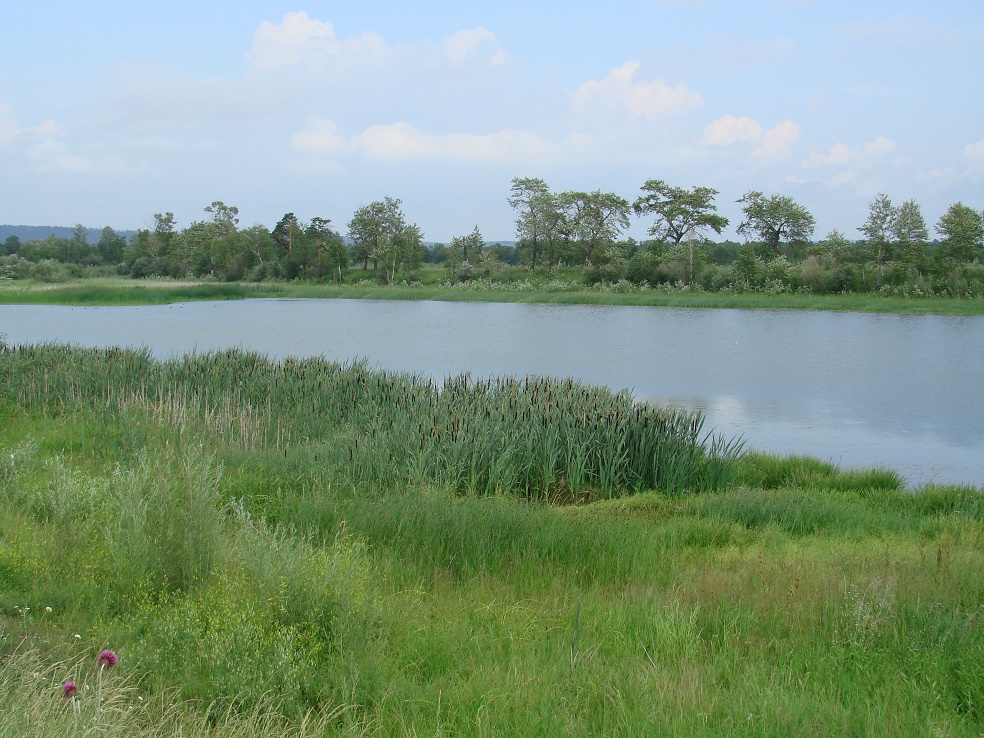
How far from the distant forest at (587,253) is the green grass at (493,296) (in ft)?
6.92

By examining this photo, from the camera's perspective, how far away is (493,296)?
4888 cm

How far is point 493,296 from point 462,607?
147 ft

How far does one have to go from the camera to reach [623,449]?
8.49 m

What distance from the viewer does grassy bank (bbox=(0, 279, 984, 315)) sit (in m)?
37.2

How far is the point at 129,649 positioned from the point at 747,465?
757 cm

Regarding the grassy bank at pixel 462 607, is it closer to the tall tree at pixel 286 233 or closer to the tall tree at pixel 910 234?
the tall tree at pixel 910 234

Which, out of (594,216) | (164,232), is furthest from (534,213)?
(164,232)

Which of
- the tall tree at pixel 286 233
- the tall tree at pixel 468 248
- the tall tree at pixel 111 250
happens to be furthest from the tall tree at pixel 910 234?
the tall tree at pixel 111 250

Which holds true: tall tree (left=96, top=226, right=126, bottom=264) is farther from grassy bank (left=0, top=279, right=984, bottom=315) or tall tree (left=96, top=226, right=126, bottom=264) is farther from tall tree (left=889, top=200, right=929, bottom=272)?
tall tree (left=889, top=200, right=929, bottom=272)

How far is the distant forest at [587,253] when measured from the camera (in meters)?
42.9

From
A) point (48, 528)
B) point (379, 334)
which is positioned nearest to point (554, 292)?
point (379, 334)

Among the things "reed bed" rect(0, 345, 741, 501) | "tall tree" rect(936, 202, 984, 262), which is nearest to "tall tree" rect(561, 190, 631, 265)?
"tall tree" rect(936, 202, 984, 262)

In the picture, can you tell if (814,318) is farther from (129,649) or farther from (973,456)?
(129,649)

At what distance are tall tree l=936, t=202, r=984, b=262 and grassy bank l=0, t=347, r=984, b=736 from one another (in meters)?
41.3
